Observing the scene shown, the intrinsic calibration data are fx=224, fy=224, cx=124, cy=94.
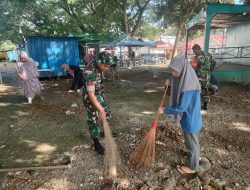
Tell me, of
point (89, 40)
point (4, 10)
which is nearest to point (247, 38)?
point (89, 40)

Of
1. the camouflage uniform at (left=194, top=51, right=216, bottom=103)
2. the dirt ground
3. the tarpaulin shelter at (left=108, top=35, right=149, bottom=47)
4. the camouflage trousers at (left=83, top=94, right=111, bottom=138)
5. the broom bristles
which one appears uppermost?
the tarpaulin shelter at (left=108, top=35, right=149, bottom=47)

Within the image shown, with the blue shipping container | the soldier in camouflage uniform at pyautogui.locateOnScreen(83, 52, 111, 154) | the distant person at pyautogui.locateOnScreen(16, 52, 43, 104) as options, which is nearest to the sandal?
the soldier in camouflage uniform at pyautogui.locateOnScreen(83, 52, 111, 154)

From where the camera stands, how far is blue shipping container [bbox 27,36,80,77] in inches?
453

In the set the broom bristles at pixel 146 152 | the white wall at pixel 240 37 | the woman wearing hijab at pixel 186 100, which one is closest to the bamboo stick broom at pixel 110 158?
the broom bristles at pixel 146 152

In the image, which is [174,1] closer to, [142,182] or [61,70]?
[61,70]

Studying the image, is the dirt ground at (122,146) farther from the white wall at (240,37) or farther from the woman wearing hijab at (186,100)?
the white wall at (240,37)

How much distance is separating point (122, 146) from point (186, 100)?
171 centimetres

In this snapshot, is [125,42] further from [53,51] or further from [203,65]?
[203,65]

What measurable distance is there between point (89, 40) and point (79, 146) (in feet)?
43.5

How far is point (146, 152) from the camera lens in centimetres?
327

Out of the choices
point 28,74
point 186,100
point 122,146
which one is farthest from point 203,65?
point 28,74

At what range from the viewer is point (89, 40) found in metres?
16.3

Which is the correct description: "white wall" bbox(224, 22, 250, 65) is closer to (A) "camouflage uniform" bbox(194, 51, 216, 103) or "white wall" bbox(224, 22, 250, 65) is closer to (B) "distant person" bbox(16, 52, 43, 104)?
(A) "camouflage uniform" bbox(194, 51, 216, 103)

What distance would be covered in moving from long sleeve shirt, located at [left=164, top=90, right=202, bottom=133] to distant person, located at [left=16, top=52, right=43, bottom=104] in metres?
5.25
